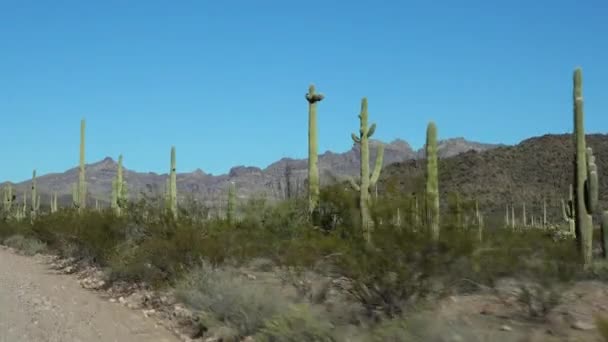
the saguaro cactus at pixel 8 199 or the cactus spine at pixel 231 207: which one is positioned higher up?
the saguaro cactus at pixel 8 199

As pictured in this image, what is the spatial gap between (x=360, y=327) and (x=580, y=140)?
9272 millimetres

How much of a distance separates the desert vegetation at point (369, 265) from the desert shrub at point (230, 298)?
0.03 meters

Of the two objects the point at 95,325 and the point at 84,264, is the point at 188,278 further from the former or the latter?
the point at 84,264

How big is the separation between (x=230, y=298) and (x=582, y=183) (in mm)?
8135

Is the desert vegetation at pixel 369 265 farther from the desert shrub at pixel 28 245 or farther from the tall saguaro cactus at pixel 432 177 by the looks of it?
the desert shrub at pixel 28 245

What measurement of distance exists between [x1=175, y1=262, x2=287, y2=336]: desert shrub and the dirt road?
32.0 inches

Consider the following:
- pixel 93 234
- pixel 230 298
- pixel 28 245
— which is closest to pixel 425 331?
pixel 230 298

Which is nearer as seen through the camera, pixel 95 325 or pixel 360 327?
pixel 360 327

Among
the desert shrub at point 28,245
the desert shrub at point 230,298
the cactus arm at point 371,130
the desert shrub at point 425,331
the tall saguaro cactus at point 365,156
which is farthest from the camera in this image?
the desert shrub at point 28,245

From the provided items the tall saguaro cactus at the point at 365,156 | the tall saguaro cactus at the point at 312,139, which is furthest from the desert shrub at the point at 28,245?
the tall saguaro cactus at the point at 365,156

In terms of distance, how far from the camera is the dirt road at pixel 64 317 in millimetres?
12070

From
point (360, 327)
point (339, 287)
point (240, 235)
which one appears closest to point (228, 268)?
point (240, 235)

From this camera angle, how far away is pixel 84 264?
78.0ft

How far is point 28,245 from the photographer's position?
111 feet
